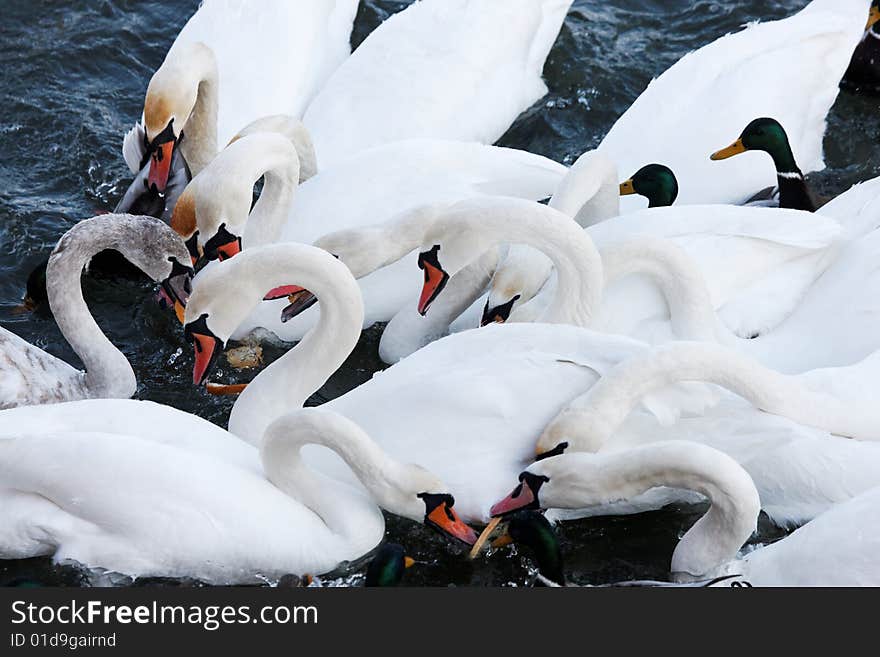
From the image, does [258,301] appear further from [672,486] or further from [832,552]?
[832,552]

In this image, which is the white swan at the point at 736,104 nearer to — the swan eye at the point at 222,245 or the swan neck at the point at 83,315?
the swan eye at the point at 222,245

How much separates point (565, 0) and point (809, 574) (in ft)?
16.7

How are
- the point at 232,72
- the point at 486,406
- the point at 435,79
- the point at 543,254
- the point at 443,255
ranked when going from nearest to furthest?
1. the point at 486,406
2. the point at 443,255
3. the point at 543,254
4. the point at 435,79
5. the point at 232,72

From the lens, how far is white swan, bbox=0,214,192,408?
7319 mm

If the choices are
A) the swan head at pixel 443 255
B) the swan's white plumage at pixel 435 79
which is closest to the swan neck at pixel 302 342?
the swan head at pixel 443 255

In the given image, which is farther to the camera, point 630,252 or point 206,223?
point 206,223

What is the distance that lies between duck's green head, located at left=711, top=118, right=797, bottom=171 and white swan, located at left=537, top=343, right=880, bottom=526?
193 centimetres

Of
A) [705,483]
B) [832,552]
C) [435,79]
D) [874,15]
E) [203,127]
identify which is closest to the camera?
[832,552]

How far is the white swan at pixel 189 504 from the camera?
6.09m

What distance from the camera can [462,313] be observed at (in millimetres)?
8016

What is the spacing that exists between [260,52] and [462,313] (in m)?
2.21

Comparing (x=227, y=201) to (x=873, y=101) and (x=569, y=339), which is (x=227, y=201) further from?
(x=873, y=101)

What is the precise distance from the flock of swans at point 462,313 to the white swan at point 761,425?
1 cm

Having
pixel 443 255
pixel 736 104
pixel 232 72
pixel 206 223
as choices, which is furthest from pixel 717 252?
pixel 232 72
